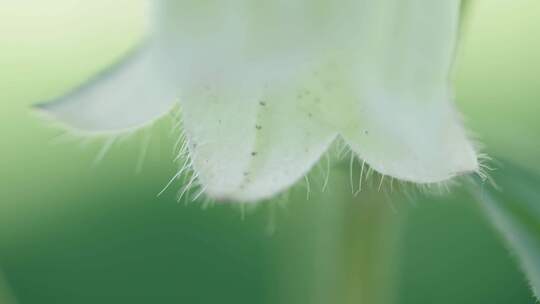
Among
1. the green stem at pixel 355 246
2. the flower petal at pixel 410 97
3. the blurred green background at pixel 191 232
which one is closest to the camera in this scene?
the flower petal at pixel 410 97

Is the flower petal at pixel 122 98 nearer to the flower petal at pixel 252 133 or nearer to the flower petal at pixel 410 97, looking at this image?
the flower petal at pixel 252 133

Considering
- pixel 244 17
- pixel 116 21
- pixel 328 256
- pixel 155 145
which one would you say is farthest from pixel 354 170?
pixel 116 21

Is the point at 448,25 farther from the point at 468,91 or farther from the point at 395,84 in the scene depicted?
the point at 468,91

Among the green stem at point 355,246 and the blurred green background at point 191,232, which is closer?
the green stem at point 355,246

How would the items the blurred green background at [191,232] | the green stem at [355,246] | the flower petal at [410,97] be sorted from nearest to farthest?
the flower petal at [410,97] < the green stem at [355,246] < the blurred green background at [191,232]

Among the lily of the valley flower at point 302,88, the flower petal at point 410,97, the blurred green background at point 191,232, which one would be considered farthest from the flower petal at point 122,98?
the blurred green background at point 191,232

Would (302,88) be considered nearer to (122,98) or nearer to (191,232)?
(122,98)

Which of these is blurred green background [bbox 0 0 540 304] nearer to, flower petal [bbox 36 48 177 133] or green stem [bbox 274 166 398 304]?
green stem [bbox 274 166 398 304]

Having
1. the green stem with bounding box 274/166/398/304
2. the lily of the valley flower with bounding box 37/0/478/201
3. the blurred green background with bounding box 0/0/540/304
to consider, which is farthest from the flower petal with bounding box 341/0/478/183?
the blurred green background with bounding box 0/0/540/304
